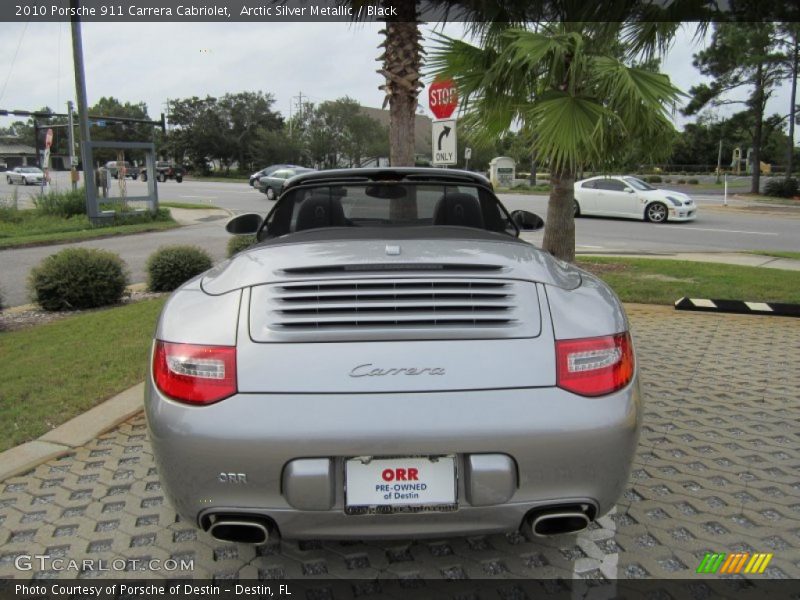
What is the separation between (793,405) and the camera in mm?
4207

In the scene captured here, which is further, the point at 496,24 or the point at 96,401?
the point at 496,24

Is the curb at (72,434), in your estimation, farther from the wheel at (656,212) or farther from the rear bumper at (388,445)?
the wheel at (656,212)

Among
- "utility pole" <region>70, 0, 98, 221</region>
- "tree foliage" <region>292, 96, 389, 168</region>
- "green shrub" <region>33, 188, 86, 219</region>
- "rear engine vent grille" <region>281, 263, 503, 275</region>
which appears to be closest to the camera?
"rear engine vent grille" <region>281, 263, 503, 275</region>

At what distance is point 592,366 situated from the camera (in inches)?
83.2

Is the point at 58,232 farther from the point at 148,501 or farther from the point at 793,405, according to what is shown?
the point at 793,405

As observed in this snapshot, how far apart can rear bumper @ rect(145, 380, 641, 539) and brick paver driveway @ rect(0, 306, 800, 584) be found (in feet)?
1.79

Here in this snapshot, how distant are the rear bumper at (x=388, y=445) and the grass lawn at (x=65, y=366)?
7.40 ft

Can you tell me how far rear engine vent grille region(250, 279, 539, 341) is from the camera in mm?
2111

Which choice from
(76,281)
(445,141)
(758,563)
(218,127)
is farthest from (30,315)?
(218,127)

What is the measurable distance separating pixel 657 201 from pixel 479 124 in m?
12.6

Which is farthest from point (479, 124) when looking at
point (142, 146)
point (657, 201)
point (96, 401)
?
point (142, 146)

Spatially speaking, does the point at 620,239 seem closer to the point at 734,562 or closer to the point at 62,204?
the point at 734,562

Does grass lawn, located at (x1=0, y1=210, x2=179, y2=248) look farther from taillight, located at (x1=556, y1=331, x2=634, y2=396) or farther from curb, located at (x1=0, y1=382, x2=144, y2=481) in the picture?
taillight, located at (x1=556, y1=331, x2=634, y2=396)

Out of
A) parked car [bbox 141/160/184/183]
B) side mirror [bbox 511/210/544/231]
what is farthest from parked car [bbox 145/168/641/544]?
parked car [bbox 141/160/184/183]
